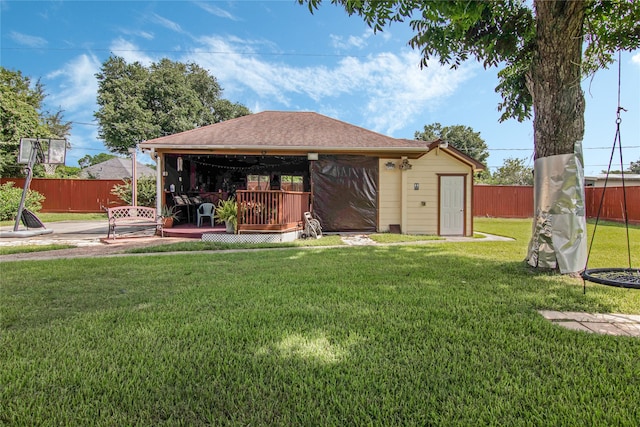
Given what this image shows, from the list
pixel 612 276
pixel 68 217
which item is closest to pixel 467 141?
pixel 612 276

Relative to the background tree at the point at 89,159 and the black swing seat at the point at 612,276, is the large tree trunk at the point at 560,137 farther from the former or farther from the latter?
the background tree at the point at 89,159

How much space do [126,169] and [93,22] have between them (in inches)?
661

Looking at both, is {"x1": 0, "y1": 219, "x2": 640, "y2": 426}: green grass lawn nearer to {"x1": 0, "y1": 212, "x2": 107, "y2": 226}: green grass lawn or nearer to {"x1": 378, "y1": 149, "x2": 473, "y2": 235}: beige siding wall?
{"x1": 378, "y1": 149, "x2": 473, "y2": 235}: beige siding wall

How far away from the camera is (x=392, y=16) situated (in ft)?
14.3

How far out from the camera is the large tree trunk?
4047 mm

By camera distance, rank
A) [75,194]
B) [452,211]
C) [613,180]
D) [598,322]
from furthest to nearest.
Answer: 1. [613,180]
2. [75,194]
3. [452,211]
4. [598,322]

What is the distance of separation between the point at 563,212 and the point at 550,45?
7.40 ft

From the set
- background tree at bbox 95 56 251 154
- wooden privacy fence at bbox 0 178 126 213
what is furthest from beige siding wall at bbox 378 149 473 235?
background tree at bbox 95 56 251 154

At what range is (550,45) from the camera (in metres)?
4.20

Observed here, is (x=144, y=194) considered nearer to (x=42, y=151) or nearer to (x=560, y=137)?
(x=42, y=151)

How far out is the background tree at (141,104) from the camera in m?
21.1

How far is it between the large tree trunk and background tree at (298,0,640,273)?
0.01m

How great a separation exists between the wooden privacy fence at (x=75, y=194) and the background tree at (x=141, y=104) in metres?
5.32

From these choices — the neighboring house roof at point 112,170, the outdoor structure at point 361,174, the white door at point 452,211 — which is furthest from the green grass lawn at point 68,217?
the white door at point 452,211
